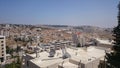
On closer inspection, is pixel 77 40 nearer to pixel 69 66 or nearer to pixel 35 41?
pixel 35 41

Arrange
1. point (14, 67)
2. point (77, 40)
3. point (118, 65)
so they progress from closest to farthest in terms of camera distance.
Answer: point (118, 65) < point (14, 67) < point (77, 40)

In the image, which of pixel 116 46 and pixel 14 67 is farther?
pixel 14 67

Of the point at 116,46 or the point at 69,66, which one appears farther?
the point at 69,66

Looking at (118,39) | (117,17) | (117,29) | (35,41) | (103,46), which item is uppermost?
(117,17)

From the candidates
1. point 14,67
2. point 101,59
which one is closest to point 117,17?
point 101,59

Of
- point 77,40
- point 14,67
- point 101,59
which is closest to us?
point 101,59

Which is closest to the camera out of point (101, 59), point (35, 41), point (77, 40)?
point (101, 59)

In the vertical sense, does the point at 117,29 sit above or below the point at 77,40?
above

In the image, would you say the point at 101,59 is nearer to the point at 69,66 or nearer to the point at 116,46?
the point at 69,66

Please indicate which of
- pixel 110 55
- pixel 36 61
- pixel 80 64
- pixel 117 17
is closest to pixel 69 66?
pixel 80 64
